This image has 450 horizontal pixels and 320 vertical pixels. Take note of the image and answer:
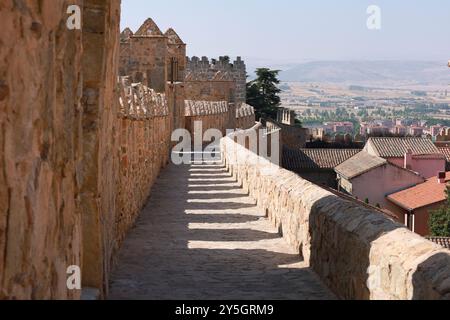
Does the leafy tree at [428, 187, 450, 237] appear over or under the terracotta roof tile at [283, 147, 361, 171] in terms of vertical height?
under

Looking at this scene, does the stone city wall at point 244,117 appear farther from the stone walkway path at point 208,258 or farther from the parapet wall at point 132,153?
the stone walkway path at point 208,258

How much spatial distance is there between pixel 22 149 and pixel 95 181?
304 centimetres

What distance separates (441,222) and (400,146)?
2031cm

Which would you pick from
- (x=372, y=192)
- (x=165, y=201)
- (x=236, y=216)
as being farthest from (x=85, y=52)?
(x=372, y=192)

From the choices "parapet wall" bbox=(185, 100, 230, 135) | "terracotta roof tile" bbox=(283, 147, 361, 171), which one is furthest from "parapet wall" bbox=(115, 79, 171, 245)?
"terracotta roof tile" bbox=(283, 147, 361, 171)

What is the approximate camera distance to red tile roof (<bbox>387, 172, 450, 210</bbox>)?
34.5 meters

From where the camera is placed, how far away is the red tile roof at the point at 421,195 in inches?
1357

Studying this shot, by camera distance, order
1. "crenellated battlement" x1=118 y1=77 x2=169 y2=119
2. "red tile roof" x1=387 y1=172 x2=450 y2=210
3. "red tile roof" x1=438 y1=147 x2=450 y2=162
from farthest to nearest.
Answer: "red tile roof" x1=438 y1=147 x2=450 y2=162, "red tile roof" x1=387 y1=172 x2=450 y2=210, "crenellated battlement" x1=118 y1=77 x2=169 y2=119

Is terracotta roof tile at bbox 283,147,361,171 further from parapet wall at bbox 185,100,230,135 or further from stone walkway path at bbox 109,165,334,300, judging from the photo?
stone walkway path at bbox 109,165,334,300

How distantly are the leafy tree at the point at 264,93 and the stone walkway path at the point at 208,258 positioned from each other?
133 feet

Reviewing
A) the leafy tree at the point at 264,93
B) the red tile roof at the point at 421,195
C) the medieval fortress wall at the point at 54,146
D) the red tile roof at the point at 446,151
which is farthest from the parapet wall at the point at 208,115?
the medieval fortress wall at the point at 54,146

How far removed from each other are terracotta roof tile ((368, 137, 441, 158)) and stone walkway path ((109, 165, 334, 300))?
34875 millimetres

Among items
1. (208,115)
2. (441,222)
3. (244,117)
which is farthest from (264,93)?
(441,222)

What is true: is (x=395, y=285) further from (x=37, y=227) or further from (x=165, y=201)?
(x=165, y=201)
